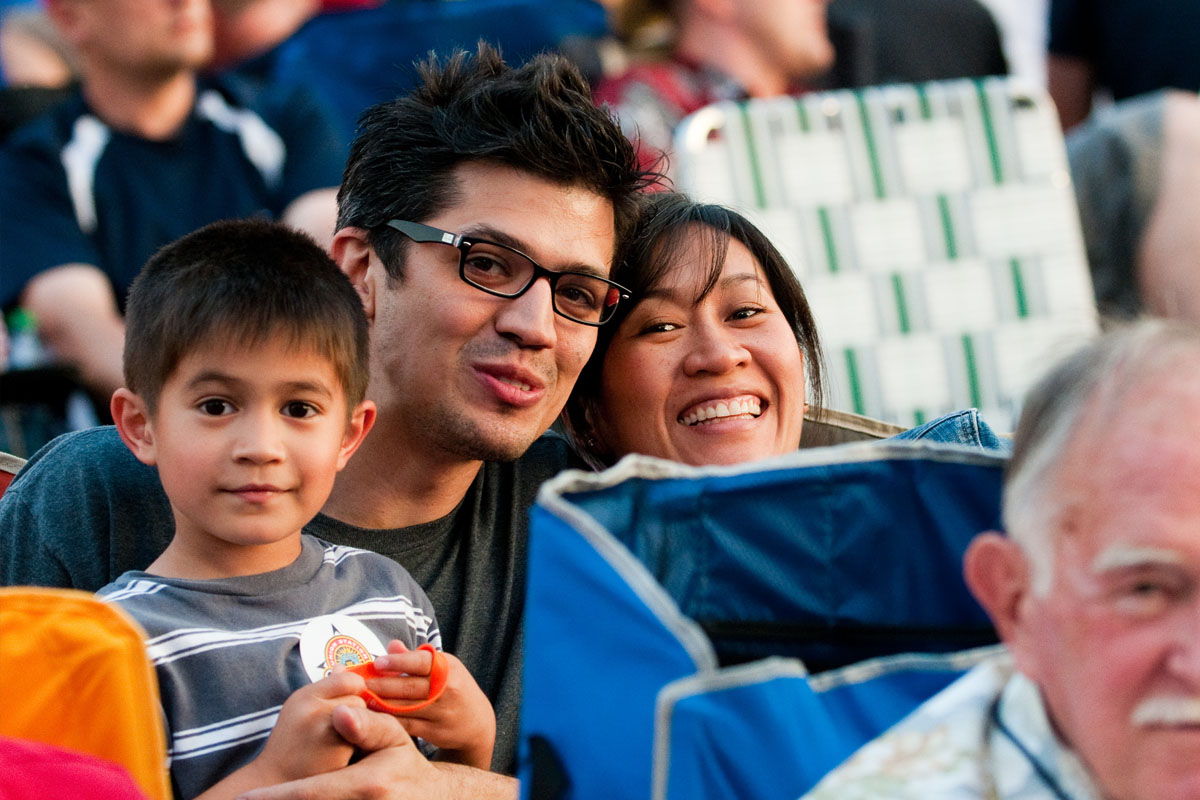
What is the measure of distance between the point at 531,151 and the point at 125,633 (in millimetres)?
1185

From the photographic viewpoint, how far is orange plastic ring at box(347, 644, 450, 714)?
172 cm

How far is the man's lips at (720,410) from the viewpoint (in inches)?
96.0

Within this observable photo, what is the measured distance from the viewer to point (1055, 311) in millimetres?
4750

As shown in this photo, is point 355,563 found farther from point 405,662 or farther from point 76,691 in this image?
point 76,691

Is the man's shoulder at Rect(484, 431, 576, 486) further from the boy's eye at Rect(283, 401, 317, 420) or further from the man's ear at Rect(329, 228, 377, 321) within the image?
the boy's eye at Rect(283, 401, 317, 420)

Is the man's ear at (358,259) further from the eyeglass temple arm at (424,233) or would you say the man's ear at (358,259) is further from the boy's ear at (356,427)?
the boy's ear at (356,427)

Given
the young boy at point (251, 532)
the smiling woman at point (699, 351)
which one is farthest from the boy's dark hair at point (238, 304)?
the smiling woman at point (699, 351)

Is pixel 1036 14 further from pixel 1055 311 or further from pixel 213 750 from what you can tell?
pixel 213 750

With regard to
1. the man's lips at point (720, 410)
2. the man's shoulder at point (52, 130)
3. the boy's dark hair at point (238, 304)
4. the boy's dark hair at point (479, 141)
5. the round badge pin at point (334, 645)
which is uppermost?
Answer: the man's shoulder at point (52, 130)

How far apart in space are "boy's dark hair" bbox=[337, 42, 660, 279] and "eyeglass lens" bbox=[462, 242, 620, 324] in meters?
0.12

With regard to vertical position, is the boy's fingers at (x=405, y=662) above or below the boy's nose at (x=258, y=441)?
below

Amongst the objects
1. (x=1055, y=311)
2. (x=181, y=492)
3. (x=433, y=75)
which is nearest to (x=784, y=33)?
(x=1055, y=311)

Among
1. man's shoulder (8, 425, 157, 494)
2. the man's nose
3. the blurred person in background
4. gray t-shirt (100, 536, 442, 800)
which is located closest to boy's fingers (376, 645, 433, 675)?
gray t-shirt (100, 536, 442, 800)

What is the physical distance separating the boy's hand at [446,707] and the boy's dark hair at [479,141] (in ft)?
2.69
